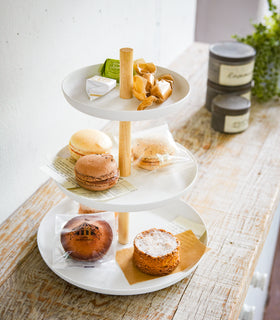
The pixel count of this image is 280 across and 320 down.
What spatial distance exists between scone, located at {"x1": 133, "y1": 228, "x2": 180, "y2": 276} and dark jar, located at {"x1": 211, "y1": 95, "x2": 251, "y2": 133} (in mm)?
571

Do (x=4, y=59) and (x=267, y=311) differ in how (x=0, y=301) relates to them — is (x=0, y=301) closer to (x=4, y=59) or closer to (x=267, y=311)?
(x=4, y=59)

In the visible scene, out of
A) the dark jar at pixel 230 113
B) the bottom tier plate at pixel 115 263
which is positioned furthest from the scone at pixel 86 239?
the dark jar at pixel 230 113

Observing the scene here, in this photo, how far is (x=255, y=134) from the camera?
4.39ft

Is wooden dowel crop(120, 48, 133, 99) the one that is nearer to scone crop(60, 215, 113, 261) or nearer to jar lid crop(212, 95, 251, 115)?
scone crop(60, 215, 113, 261)

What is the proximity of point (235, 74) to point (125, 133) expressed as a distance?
678mm

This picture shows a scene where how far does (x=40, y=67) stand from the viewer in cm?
98

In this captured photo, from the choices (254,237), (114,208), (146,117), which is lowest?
(254,237)

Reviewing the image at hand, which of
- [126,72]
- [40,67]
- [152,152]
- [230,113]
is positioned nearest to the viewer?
[126,72]

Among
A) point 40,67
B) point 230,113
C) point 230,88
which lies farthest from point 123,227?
point 230,88

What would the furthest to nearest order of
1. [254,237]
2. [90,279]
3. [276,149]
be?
[276,149]
[254,237]
[90,279]

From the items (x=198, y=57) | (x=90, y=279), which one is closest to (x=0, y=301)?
(x=90, y=279)

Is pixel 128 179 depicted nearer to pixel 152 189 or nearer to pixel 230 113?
pixel 152 189

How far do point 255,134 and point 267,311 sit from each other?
37.4 inches

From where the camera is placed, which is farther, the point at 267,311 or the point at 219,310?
the point at 267,311
